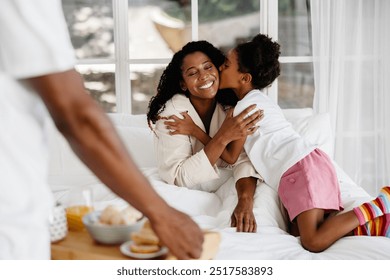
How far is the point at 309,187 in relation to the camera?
1142 mm

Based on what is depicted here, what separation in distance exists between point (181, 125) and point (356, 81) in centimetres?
77

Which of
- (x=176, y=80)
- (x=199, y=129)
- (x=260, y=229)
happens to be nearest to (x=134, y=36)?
(x=176, y=80)

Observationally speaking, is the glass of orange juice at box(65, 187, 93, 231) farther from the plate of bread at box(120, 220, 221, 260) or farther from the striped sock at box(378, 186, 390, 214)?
the striped sock at box(378, 186, 390, 214)

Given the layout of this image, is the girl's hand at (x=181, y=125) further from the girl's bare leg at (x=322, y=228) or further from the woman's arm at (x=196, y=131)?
the girl's bare leg at (x=322, y=228)

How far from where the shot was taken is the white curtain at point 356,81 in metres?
1.63

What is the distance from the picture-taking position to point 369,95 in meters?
1.69

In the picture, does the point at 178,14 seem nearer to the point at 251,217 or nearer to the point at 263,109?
the point at 263,109

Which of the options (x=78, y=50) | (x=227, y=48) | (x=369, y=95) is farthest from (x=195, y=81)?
(x=369, y=95)

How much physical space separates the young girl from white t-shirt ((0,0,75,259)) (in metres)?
0.67

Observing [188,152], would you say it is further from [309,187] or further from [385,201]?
[385,201]

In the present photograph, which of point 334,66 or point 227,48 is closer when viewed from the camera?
point 227,48

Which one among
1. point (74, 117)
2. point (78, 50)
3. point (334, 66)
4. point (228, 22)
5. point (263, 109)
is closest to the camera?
point (74, 117)

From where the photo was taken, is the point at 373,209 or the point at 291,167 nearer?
the point at 373,209

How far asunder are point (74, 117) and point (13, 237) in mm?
150
